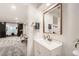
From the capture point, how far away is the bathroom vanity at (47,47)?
57.1 inches

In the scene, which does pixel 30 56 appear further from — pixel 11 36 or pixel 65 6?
pixel 65 6

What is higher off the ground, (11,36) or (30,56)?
(11,36)

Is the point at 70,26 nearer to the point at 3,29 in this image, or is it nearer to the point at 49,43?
the point at 49,43

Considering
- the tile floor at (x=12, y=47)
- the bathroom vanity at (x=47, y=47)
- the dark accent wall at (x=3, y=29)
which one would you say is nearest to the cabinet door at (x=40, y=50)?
the bathroom vanity at (x=47, y=47)

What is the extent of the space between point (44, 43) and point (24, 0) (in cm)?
77

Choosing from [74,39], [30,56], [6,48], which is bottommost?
[30,56]

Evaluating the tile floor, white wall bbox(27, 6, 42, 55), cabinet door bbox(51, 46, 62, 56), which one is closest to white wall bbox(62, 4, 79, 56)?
cabinet door bbox(51, 46, 62, 56)

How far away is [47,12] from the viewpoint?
159cm

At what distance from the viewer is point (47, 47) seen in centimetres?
147

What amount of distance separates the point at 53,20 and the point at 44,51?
524 millimetres

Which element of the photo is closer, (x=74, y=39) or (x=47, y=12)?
(x=74, y=39)

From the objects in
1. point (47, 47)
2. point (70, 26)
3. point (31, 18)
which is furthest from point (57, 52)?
point (31, 18)

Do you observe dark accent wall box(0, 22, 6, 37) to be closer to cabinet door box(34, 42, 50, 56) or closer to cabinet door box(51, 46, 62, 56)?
cabinet door box(34, 42, 50, 56)

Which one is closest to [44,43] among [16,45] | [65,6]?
[16,45]
